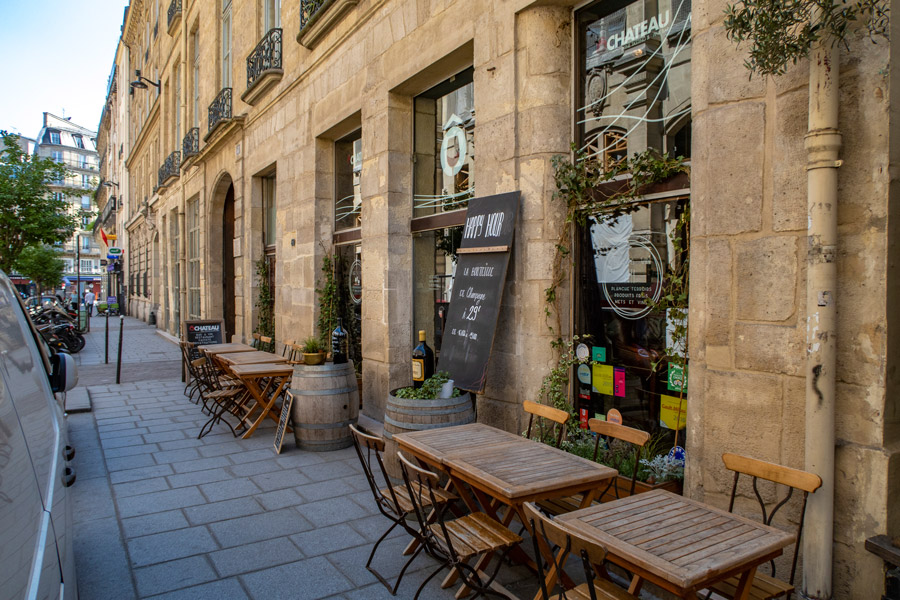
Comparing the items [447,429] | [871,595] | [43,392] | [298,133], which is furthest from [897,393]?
[298,133]

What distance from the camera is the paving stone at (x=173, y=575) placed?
3285 mm

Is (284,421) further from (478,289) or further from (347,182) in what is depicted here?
(347,182)

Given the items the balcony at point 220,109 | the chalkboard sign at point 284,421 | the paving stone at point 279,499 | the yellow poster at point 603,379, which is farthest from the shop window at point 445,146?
the balcony at point 220,109

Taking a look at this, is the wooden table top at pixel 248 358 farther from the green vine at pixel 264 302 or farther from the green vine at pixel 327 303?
the green vine at pixel 264 302

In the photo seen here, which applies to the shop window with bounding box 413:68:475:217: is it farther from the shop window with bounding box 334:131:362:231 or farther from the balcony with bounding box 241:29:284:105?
the balcony with bounding box 241:29:284:105

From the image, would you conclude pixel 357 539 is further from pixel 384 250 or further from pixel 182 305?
pixel 182 305

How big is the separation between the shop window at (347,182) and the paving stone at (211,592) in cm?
525

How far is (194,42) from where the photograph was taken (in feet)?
51.1

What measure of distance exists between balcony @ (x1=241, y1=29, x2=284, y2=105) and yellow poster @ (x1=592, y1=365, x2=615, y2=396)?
7.22 meters

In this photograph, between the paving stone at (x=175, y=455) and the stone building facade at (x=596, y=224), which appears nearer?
the stone building facade at (x=596, y=224)

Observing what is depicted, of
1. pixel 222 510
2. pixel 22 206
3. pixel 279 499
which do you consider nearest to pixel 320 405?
pixel 279 499

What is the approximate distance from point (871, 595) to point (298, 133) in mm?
8311

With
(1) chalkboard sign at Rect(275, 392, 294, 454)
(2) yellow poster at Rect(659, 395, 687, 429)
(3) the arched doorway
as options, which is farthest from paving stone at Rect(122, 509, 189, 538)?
(3) the arched doorway

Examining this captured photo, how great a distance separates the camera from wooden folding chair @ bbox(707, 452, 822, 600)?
2.48 m
